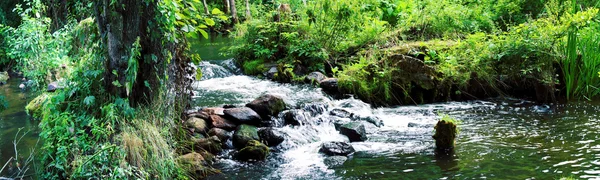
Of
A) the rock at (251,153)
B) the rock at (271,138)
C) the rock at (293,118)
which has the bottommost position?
the rock at (251,153)

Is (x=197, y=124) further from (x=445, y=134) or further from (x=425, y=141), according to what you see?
(x=445, y=134)

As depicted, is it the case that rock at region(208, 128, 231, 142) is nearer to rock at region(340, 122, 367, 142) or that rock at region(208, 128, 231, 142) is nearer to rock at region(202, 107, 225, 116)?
rock at region(202, 107, 225, 116)

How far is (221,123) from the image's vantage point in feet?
28.6

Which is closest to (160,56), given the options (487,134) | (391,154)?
(391,154)

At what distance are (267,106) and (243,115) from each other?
2.08 feet

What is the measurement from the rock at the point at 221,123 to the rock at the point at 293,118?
1.06 metres

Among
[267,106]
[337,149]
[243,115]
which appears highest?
[267,106]

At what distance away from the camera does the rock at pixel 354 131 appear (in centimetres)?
846

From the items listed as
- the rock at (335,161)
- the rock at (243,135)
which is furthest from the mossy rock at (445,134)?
the rock at (243,135)

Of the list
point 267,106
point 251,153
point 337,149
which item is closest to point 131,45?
point 251,153

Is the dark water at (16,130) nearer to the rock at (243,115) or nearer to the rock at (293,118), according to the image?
the rock at (243,115)

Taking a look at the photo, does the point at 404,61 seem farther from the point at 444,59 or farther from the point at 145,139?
the point at 145,139

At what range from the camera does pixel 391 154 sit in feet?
24.8

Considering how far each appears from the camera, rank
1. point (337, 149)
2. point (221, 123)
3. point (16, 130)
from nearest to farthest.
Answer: point (337, 149) < point (221, 123) < point (16, 130)
